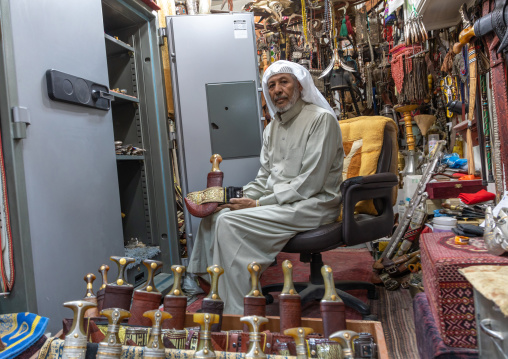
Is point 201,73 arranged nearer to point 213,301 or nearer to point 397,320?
point 397,320

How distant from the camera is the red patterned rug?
241 cm

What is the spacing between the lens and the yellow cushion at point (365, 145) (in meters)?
2.44

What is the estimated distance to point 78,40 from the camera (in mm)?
2199

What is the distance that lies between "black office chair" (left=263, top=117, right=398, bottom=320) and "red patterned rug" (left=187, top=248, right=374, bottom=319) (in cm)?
10

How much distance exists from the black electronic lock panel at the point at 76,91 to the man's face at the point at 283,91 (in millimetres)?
1014

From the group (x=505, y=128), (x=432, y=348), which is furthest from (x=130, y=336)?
(x=505, y=128)

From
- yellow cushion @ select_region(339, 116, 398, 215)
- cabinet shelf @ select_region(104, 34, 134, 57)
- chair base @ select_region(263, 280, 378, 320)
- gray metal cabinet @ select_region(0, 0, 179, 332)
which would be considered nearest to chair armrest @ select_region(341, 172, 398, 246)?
yellow cushion @ select_region(339, 116, 398, 215)

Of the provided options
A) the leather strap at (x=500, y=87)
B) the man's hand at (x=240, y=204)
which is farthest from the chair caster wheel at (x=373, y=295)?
the leather strap at (x=500, y=87)

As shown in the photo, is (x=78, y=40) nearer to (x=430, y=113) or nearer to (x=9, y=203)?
(x=9, y=203)

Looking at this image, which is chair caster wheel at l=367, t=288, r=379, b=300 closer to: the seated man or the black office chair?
the black office chair

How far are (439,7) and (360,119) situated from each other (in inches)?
32.1

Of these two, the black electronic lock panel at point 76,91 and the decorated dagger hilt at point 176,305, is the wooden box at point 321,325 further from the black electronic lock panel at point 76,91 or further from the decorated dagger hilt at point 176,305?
the black electronic lock panel at point 76,91

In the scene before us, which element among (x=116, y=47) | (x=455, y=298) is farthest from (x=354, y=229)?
(x=116, y=47)

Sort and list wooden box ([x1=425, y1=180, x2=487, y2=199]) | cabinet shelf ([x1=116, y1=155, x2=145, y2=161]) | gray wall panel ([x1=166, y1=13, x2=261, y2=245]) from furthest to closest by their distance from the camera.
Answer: gray wall panel ([x1=166, y1=13, x2=261, y2=245])
cabinet shelf ([x1=116, y1=155, x2=145, y2=161])
wooden box ([x1=425, y1=180, x2=487, y2=199])
